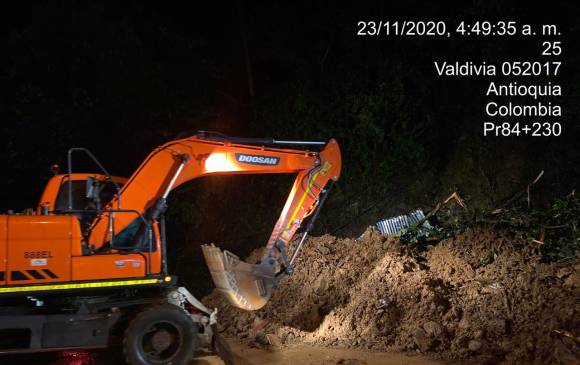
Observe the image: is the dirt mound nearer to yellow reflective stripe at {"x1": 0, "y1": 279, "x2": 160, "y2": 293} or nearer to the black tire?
the black tire

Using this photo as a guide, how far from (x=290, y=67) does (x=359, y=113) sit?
292cm

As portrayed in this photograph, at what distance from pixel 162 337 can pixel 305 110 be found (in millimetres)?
9447

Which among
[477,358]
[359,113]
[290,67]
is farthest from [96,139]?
[477,358]

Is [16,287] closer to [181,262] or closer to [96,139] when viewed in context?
[181,262]

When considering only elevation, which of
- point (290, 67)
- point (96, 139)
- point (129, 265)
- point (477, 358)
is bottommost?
point (477, 358)

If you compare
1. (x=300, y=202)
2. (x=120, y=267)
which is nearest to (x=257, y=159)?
(x=300, y=202)

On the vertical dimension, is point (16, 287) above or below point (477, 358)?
above

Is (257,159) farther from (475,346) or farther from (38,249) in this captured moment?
(475,346)

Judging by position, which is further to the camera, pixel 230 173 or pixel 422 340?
pixel 422 340

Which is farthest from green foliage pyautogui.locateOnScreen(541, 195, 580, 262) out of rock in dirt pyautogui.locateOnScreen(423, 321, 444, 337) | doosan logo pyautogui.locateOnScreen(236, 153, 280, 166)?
doosan logo pyautogui.locateOnScreen(236, 153, 280, 166)

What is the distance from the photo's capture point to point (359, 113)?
15.3 metres

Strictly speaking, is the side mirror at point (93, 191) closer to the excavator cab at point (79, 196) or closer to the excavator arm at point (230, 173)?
the excavator cab at point (79, 196)

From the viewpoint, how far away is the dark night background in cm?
1445

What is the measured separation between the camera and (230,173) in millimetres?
8469
